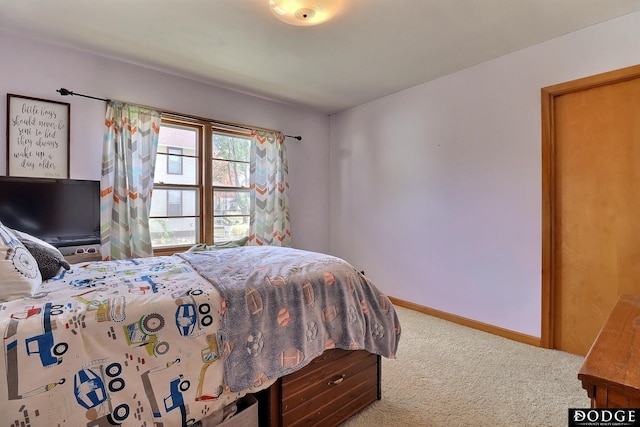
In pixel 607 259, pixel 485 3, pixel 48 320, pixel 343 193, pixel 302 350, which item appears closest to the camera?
pixel 48 320

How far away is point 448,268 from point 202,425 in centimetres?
255

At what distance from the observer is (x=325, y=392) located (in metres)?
1.50

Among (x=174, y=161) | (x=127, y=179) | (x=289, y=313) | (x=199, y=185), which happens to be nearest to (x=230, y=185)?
(x=199, y=185)

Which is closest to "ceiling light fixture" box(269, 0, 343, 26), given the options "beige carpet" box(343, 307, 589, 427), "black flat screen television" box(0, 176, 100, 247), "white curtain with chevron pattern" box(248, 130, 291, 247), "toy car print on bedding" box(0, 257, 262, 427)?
"toy car print on bedding" box(0, 257, 262, 427)

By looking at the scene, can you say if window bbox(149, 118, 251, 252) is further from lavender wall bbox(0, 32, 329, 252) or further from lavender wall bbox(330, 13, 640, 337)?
lavender wall bbox(330, 13, 640, 337)

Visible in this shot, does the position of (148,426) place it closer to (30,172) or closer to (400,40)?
(30,172)

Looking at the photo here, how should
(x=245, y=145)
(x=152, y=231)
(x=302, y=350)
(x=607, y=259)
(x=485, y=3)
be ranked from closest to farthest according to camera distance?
(x=302, y=350) → (x=485, y=3) → (x=607, y=259) → (x=152, y=231) → (x=245, y=145)

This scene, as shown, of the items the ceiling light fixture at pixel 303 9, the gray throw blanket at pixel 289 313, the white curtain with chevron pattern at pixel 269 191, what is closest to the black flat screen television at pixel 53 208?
the gray throw blanket at pixel 289 313

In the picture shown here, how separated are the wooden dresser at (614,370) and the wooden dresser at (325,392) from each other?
3.42 ft

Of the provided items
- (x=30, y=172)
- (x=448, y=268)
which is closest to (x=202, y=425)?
(x=30, y=172)

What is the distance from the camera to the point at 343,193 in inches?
162

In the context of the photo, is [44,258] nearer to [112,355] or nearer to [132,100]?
[112,355]

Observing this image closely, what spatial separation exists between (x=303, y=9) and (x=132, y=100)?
1.92 m

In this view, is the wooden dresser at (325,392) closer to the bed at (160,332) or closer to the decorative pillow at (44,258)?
the bed at (160,332)
